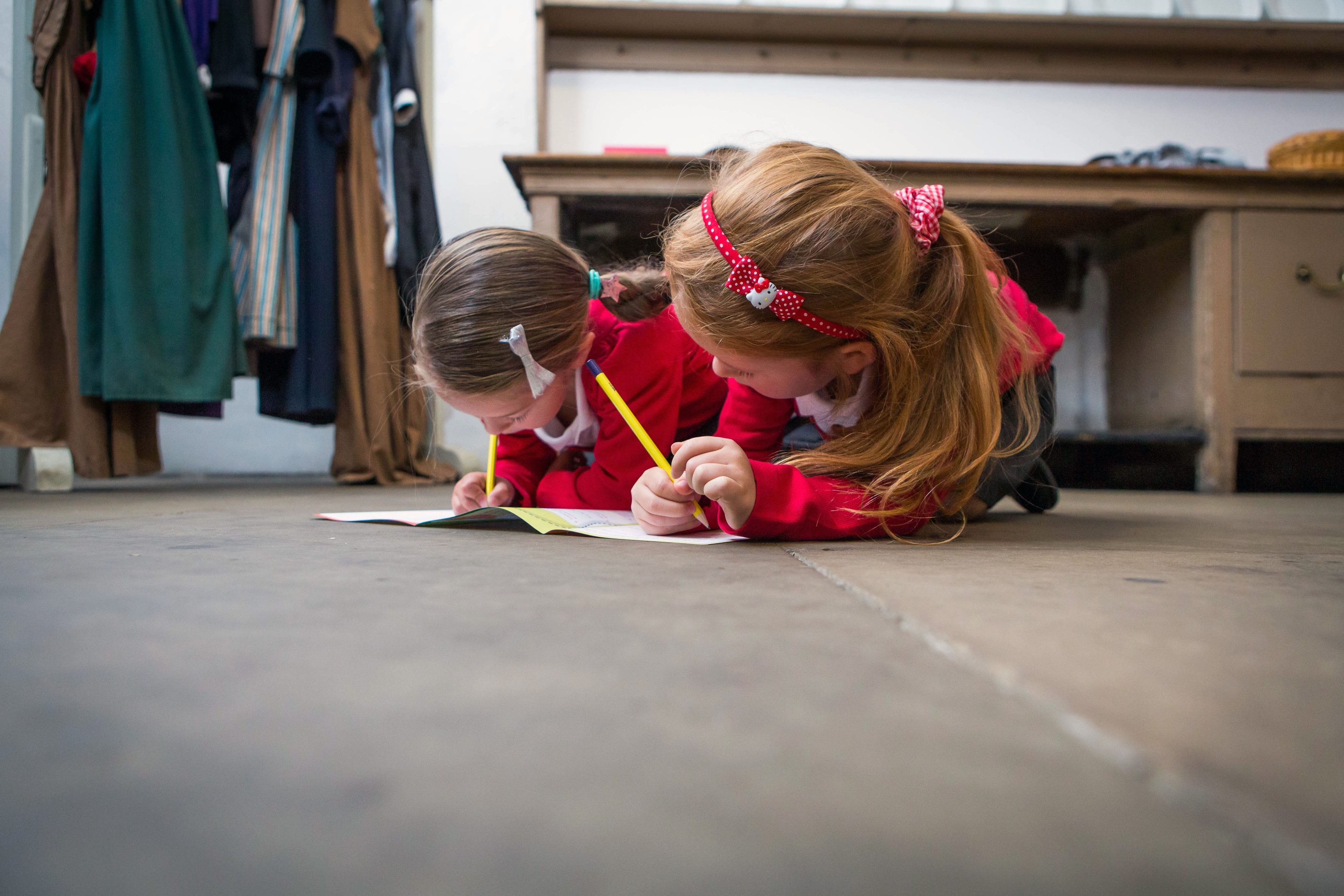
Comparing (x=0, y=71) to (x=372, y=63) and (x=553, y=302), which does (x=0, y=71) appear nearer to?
(x=372, y=63)

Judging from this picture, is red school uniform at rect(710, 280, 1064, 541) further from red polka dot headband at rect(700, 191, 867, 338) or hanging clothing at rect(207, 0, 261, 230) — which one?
hanging clothing at rect(207, 0, 261, 230)

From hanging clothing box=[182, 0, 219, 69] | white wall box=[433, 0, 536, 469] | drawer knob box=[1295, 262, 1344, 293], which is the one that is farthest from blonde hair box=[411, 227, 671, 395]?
drawer knob box=[1295, 262, 1344, 293]

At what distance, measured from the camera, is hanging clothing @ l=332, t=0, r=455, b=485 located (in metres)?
1.63

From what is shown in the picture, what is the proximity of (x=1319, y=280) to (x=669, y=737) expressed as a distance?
1.94 metres

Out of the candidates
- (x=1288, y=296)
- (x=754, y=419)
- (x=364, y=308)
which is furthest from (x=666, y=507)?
(x=1288, y=296)

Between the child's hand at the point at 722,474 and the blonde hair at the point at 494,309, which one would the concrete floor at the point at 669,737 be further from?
the blonde hair at the point at 494,309

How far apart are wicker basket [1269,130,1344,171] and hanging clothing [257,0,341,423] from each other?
2.00 meters

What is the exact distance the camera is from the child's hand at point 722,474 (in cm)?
61

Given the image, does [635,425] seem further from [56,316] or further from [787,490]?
[56,316]

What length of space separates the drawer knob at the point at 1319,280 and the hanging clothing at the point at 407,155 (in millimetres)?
1807

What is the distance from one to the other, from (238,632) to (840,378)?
0.60 meters

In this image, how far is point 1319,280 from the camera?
1.59 meters

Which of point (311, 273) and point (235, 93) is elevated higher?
point (235, 93)

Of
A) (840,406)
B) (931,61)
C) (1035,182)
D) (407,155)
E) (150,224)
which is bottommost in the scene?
(840,406)
